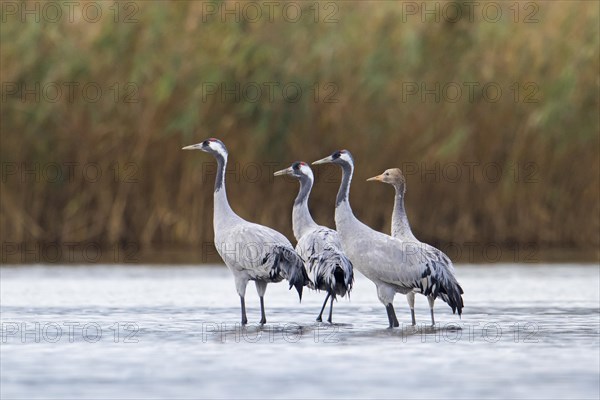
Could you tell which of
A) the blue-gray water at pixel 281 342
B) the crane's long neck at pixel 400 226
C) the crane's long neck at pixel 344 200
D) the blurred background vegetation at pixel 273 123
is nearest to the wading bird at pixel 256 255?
the blue-gray water at pixel 281 342

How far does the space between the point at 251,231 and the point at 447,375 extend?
3690mm

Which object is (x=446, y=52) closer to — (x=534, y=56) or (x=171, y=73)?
(x=534, y=56)

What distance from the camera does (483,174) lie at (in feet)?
60.4

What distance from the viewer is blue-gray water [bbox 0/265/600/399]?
320 inches

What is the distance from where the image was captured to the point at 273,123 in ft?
→ 60.3

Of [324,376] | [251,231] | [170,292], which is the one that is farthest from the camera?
[170,292]

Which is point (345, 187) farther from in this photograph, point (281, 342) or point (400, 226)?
point (281, 342)

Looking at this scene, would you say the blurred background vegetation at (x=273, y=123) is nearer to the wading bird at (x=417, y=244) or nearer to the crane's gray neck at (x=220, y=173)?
the crane's gray neck at (x=220, y=173)

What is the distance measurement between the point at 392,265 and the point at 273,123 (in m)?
7.22

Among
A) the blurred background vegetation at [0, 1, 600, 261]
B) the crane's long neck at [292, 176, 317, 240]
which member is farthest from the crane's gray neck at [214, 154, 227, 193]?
the blurred background vegetation at [0, 1, 600, 261]

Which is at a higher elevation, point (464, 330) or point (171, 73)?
point (171, 73)

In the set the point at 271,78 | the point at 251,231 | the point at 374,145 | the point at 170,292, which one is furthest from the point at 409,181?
the point at 251,231

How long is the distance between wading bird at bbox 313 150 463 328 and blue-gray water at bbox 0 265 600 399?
0.91ft

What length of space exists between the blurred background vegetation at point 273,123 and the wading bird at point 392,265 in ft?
21.2
